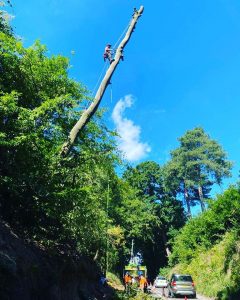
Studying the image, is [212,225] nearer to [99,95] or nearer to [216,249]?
[216,249]

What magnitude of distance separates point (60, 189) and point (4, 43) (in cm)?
605

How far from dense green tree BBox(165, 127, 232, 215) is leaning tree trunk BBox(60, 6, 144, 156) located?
47031mm

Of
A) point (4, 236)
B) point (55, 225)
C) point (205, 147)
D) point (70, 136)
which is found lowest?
point (4, 236)

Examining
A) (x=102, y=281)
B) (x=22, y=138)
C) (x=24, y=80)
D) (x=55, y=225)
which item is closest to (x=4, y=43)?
(x=24, y=80)

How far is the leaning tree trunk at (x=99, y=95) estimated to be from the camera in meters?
16.0

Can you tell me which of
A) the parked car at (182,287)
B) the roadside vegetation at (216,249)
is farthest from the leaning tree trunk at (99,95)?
the parked car at (182,287)

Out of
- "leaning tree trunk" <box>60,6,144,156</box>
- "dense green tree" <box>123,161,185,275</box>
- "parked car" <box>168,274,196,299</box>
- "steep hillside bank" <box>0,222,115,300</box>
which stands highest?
"dense green tree" <box>123,161,185,275</box>

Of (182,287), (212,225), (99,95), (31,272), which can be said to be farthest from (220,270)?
(31,272)

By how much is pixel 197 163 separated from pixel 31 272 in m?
55.9

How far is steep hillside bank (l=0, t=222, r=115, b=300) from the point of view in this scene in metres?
8.88

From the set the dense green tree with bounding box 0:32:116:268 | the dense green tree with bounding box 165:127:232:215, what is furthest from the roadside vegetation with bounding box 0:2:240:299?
the dense green tree with bounding box 165:127:232:215

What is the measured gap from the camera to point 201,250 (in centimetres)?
4184

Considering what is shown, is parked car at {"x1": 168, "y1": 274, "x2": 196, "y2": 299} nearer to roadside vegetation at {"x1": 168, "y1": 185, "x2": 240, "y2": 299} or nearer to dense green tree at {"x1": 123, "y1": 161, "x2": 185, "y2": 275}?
roadside vegetation at {"x1": 168, "y1": 185, "x2": 240, "y2": 299}

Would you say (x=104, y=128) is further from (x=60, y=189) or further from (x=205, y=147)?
(x=205, y=147)
